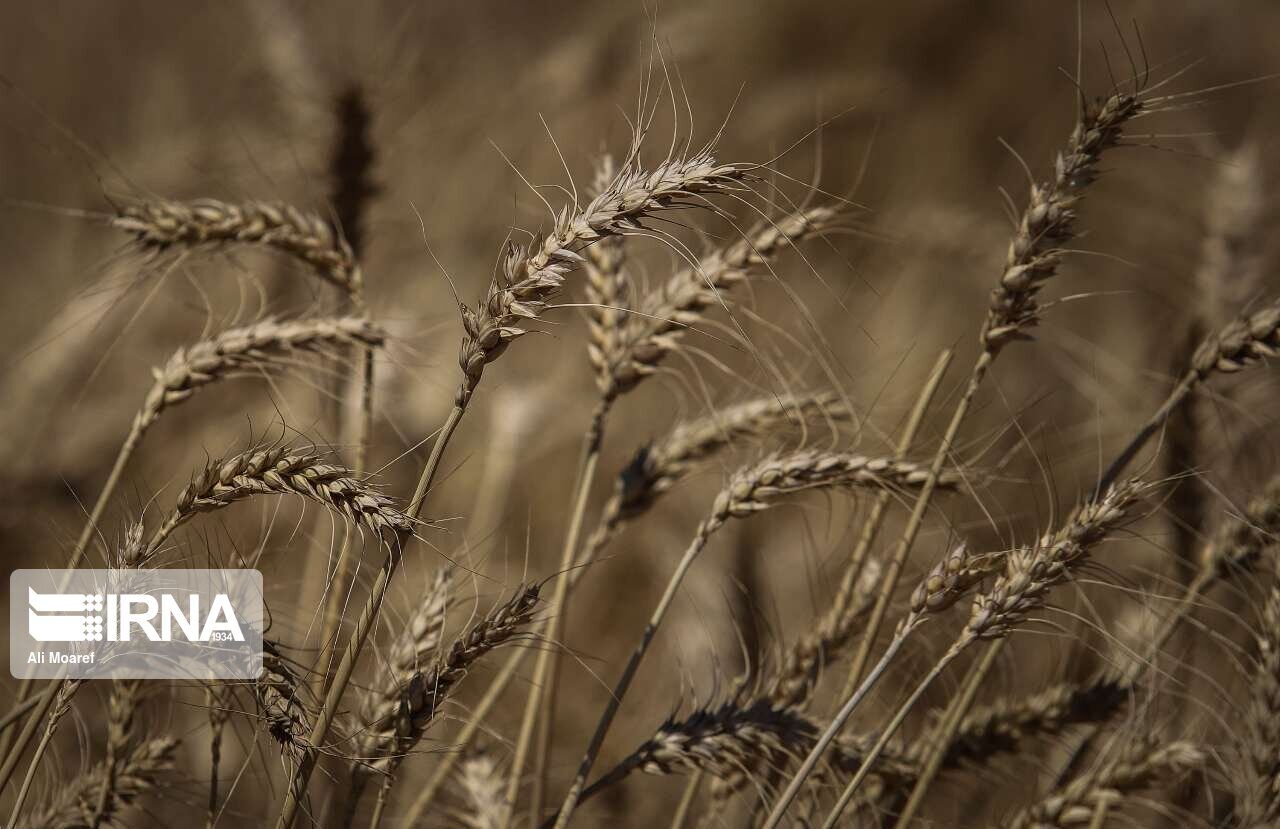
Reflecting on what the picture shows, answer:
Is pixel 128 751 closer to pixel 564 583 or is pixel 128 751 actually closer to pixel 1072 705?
pixel 564 583

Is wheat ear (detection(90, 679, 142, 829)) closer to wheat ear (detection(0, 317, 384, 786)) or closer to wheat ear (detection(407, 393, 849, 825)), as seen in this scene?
wheat ear (detection(0, 317, 384, 786))

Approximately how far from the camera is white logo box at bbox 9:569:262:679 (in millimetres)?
718

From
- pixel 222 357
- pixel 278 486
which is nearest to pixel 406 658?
pixel 278 486

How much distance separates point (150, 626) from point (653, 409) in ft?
6.60

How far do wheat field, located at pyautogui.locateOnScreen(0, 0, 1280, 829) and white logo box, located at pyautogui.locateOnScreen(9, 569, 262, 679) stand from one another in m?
0.03

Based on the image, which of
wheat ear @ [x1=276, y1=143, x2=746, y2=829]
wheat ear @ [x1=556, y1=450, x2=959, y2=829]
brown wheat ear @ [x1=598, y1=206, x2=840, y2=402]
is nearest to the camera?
wheat ear @ [x1=276, y1=143, x2=746, y2=829]

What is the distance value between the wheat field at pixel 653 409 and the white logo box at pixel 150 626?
3 cm

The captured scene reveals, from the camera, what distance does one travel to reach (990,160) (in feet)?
9.35

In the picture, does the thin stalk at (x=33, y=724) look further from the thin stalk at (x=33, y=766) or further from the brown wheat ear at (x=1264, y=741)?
the brown wheat ear at (x=1264, y=741)

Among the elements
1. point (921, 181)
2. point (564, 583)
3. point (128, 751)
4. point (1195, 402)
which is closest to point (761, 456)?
point (564, 583)

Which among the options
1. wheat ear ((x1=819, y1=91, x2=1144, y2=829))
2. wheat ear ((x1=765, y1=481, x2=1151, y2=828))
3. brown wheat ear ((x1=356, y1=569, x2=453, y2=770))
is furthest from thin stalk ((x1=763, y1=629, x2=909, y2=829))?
brown wheat ear ((x1=356, y1=569, x2=453, y2=770))

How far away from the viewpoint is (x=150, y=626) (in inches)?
29.4

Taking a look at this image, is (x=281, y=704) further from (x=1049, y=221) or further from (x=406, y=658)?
(x=1049, y=221)

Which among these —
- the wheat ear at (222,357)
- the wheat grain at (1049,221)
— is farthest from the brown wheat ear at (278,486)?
the wheat grain at (1049,221)
